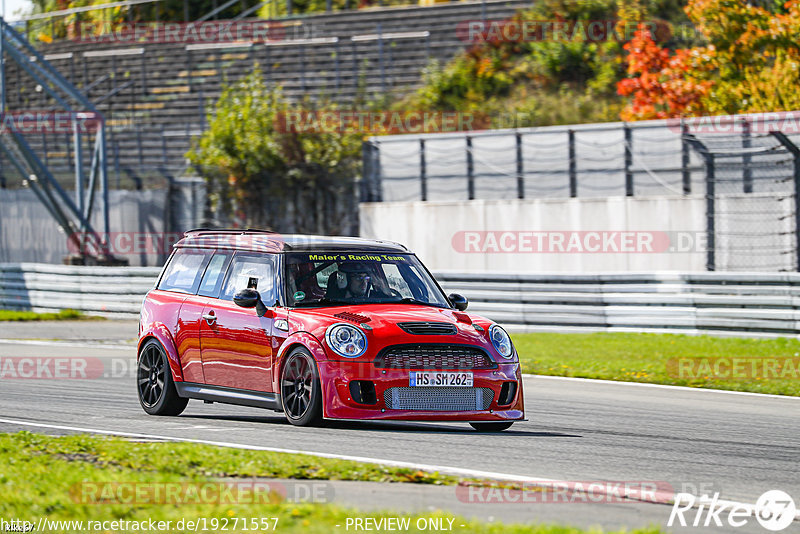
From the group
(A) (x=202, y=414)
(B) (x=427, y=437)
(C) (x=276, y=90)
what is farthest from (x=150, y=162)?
(B) (x=427, y=437)

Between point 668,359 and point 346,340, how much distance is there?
315 inches

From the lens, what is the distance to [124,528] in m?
6.16

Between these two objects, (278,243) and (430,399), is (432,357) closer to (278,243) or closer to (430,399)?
(430,399)

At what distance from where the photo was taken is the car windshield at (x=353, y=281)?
10438mm

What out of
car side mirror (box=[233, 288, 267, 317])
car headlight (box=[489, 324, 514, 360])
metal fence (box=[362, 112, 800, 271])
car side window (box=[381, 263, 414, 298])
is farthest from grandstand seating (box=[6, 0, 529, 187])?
car headlight (box=[489, 324, 514, 360])

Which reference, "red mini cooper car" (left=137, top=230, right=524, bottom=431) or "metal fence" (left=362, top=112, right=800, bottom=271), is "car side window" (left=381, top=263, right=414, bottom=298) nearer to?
"red mini cooper car" (left=137, top=230, right=524, bottom=431)

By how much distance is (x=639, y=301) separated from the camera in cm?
1919

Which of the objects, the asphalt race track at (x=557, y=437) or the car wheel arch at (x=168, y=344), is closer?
the asphalt race track at (x=557, y=437)

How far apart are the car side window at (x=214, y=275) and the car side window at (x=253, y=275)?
94 mm

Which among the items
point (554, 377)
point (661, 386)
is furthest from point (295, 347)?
point (554, 377)

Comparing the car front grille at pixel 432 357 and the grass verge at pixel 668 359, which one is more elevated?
the car front grille at pixel 432 357

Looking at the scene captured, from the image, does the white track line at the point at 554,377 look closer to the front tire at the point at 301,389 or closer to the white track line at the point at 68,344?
the white track line at the point at 68,344

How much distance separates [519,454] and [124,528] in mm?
3391

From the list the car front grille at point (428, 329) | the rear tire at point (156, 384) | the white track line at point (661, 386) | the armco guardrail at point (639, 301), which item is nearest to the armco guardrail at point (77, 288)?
the armco guardrail at point (639, 301)
